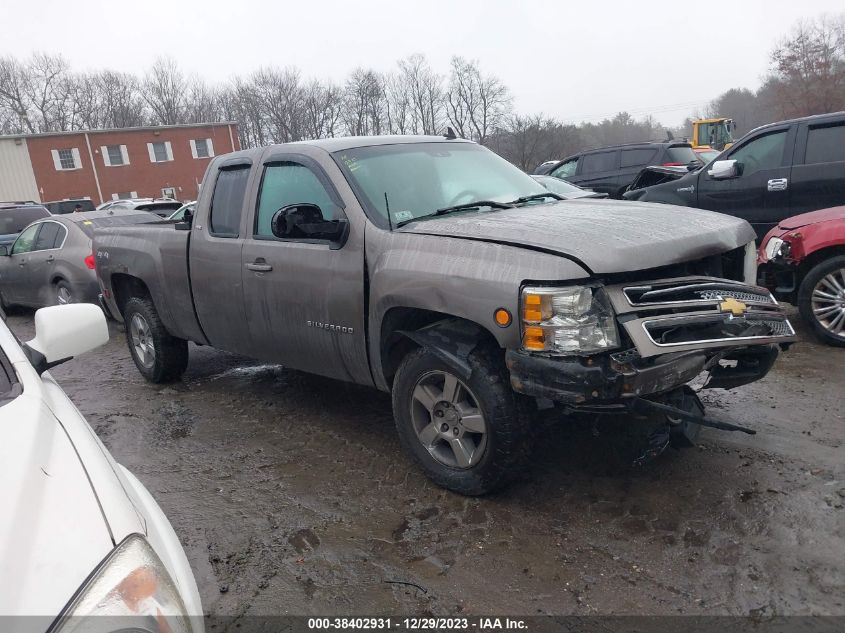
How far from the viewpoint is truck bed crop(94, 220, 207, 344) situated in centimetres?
516

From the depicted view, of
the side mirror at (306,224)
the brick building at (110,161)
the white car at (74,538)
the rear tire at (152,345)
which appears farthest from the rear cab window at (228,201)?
the brick building at (110,161)

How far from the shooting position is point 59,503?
4.93ft

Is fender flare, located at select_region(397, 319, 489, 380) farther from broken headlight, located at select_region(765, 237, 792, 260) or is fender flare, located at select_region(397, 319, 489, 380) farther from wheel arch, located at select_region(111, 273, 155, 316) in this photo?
broken headlight, located at select_region(765, 237, 792, 260)

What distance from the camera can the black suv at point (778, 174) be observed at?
709cm

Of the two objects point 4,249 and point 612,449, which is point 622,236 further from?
point 4,249

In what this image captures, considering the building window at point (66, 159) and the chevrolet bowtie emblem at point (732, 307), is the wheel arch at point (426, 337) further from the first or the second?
the building window at point (66, 159)

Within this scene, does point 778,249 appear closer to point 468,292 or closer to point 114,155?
point 468,292

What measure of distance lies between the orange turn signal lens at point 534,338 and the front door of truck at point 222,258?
2.37m

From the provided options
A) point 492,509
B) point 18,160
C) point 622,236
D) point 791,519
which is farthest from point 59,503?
point 18,160

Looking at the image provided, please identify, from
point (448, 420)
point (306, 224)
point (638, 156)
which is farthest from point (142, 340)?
point (638, 156)

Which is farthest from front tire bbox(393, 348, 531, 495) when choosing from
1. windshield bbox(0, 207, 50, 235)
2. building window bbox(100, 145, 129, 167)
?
building window bbox(100, 145, 129, 167)

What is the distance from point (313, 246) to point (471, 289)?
1302 millimetres

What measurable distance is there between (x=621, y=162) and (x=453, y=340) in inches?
488

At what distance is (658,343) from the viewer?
9.23 feet
